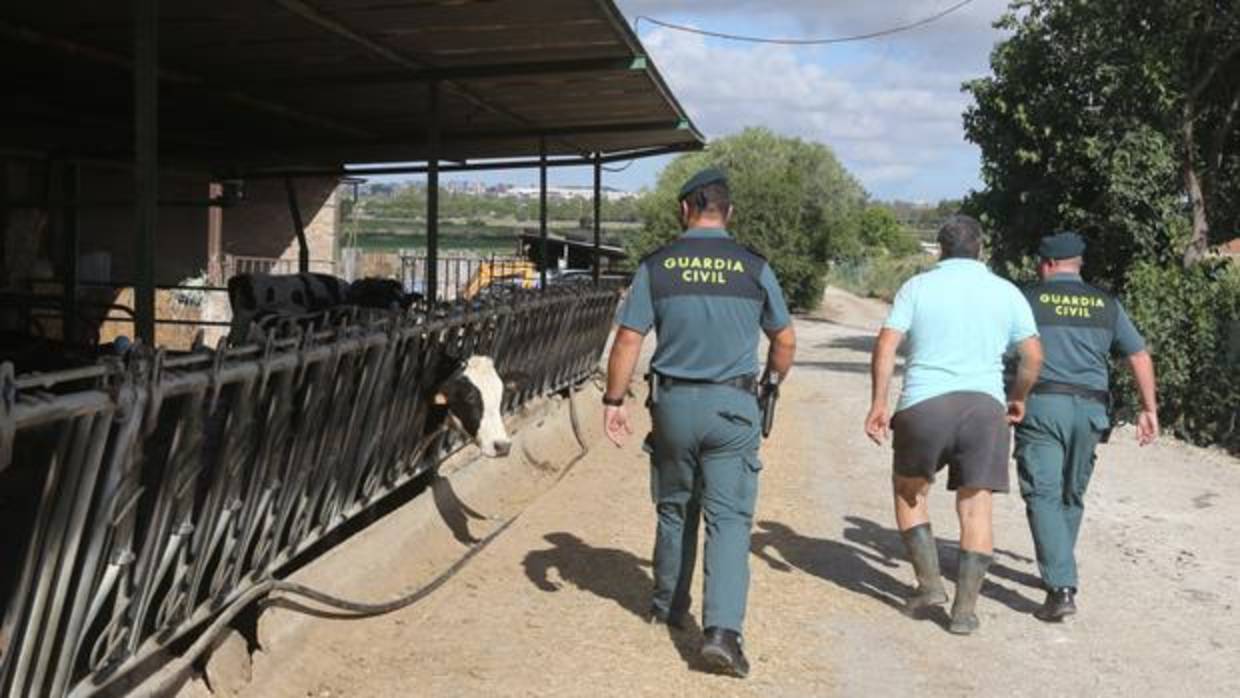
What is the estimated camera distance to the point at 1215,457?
12758 millimetres

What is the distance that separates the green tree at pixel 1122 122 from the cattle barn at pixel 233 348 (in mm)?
6368

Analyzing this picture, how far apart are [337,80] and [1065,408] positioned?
594 centimetres

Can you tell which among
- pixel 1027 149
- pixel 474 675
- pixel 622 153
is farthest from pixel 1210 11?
pixel 474 675

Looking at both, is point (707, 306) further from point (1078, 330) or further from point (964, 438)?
point (1078, 330)

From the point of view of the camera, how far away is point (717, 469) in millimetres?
5156

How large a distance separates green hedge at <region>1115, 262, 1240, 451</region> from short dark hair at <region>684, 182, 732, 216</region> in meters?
10.4

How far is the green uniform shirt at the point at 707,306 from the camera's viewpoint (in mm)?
5180

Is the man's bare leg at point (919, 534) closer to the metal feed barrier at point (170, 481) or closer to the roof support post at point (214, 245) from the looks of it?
the metal feed barrier at point (170, 481)

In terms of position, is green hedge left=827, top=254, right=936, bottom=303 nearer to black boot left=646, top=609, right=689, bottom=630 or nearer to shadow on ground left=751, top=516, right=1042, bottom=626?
shadow on ground left=751, top=516, right=1042, bottom=626

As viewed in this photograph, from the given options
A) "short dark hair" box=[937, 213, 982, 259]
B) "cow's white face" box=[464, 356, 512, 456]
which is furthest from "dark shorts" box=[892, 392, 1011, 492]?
"cow's white face" box=[464, 356, 512, 456]

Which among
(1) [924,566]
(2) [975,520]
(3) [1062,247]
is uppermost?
(3) [1062,247]

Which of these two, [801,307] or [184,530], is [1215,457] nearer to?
[184,530]

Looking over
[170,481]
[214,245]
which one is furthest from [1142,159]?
[170,481]

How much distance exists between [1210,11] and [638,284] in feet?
43.6
